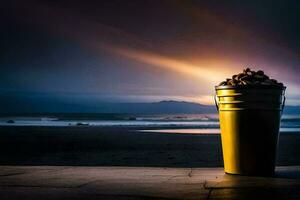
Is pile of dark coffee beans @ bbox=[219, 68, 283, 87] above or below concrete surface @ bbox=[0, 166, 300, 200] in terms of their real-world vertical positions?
above

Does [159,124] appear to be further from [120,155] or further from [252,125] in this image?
[252,125]

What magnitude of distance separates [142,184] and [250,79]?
6.27 feet

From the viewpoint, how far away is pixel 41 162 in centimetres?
1352

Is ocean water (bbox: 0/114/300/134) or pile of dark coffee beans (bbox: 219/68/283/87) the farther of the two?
ocean water (bbox: 0/114/300/134)

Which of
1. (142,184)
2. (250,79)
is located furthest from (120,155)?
(142,184)

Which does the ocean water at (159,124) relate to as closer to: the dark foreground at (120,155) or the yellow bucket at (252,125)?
the dark foreground at (120,155)

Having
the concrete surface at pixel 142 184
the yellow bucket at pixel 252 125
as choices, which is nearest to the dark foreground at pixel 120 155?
the concrete surface at pixel 142 184

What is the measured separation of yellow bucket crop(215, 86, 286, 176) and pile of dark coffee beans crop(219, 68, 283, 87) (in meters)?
0.13

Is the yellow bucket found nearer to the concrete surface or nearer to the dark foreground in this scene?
the concrete surface

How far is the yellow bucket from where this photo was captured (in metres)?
5.77

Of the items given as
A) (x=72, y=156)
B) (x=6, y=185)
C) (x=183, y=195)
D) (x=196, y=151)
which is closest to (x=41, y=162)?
(x=72, y=156)

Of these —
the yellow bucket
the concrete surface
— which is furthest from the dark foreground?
the yellow bucket

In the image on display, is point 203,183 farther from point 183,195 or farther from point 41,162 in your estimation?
point 41,162

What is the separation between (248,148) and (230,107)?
0.54 metres
